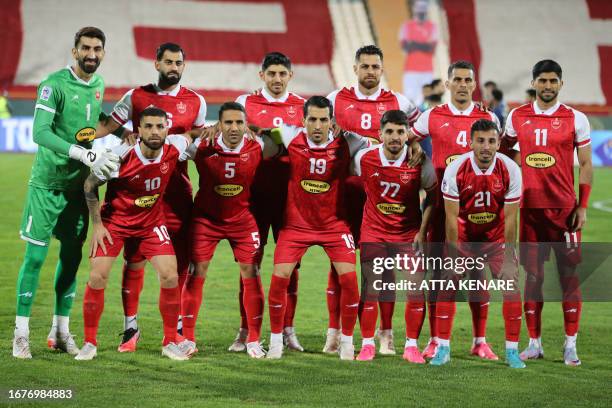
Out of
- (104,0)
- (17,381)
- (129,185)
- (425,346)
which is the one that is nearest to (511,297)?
(425,346)

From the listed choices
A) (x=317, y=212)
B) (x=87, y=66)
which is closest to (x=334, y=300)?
(x=317, y=212)

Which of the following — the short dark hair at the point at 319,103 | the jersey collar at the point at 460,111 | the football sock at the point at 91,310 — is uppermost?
the jersey collar at the point at 460,111

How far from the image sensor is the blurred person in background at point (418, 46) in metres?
27.7

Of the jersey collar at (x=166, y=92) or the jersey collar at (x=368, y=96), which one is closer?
the jersey collar at (x=166, y=92)

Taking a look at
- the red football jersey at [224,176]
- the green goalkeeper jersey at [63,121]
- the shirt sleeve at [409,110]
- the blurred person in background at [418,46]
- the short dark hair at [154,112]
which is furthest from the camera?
the blurred person in background at [418,46]

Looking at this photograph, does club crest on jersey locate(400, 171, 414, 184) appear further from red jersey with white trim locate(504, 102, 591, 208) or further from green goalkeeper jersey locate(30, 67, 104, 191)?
green goalkeeper jersey locate(30, 67, 104, 191)

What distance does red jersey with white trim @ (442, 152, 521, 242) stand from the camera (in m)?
6.75

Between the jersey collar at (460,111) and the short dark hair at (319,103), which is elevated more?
the jersey collar at (460,111)

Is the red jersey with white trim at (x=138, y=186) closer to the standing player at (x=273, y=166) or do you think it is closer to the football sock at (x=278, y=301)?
the standing player at (x=273, y=166)

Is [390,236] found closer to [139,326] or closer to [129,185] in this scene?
[129,185]

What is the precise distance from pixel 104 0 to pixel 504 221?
24.0m

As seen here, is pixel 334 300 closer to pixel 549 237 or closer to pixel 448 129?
pixel 448 129

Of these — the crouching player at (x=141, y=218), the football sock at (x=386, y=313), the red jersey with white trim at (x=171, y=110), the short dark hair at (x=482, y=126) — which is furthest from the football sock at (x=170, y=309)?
the short dark hair at (x=482, y=126)

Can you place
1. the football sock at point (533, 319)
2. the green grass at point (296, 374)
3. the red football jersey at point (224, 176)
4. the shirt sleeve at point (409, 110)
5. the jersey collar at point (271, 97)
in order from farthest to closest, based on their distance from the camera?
the jersey collar at point (271, 97)
the shirt sleeve at point (409, 110)
the football sock at point (533, 319)
the red football jersey at point (224, 176)
the green grass at point (296, 374)
